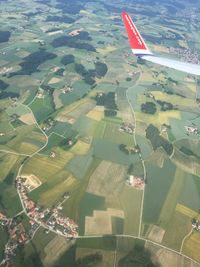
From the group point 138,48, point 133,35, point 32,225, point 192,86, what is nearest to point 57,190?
point 32,225

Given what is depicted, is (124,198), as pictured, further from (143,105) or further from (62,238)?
(143,105)

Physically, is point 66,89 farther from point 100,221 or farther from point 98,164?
point 100,221

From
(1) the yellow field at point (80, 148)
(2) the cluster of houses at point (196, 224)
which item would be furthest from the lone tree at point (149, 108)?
(2) the cluster of houses at point (196, 224)

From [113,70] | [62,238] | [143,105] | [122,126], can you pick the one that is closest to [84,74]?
[113,70]

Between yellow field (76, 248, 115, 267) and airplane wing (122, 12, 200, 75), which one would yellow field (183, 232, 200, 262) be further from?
airplane wing (122, 12, 200, 75)

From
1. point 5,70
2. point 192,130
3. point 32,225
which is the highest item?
point 5,70

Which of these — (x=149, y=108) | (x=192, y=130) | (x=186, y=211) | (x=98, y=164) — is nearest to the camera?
(x=186, y=211)
